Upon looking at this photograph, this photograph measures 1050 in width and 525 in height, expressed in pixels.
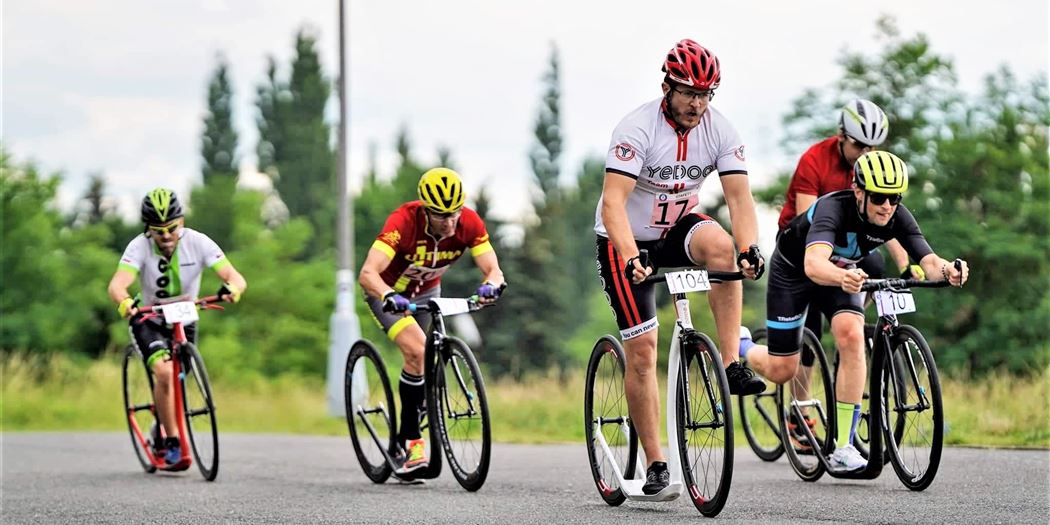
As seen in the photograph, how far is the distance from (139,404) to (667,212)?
5.90m

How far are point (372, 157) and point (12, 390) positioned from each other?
231ft

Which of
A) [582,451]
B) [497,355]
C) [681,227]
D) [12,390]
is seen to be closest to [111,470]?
[582,451]

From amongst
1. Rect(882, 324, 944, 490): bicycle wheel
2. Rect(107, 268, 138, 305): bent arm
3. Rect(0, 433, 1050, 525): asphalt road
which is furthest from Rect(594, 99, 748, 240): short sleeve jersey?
Rect(107, 268, 138, 305): bent arm

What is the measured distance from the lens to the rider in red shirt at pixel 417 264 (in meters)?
9.38

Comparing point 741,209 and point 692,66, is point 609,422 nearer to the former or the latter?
point 741,209

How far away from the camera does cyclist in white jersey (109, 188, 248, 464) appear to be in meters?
11.2

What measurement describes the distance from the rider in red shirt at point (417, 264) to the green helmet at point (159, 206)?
6.46ft

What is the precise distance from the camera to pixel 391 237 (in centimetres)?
960

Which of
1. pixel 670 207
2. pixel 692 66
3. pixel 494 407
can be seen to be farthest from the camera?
pixel 494 407

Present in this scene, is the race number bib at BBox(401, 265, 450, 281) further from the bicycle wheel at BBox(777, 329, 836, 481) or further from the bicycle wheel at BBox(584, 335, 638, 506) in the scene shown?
the bicycle wheel at BBox(777, 329, 836, 481)

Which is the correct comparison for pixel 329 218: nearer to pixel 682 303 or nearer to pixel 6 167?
pixel 6 167

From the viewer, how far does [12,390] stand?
24875 mm

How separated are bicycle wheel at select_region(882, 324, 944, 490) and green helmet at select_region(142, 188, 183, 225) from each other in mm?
5487

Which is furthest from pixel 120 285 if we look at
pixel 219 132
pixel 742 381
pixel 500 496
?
pixel 219 132
